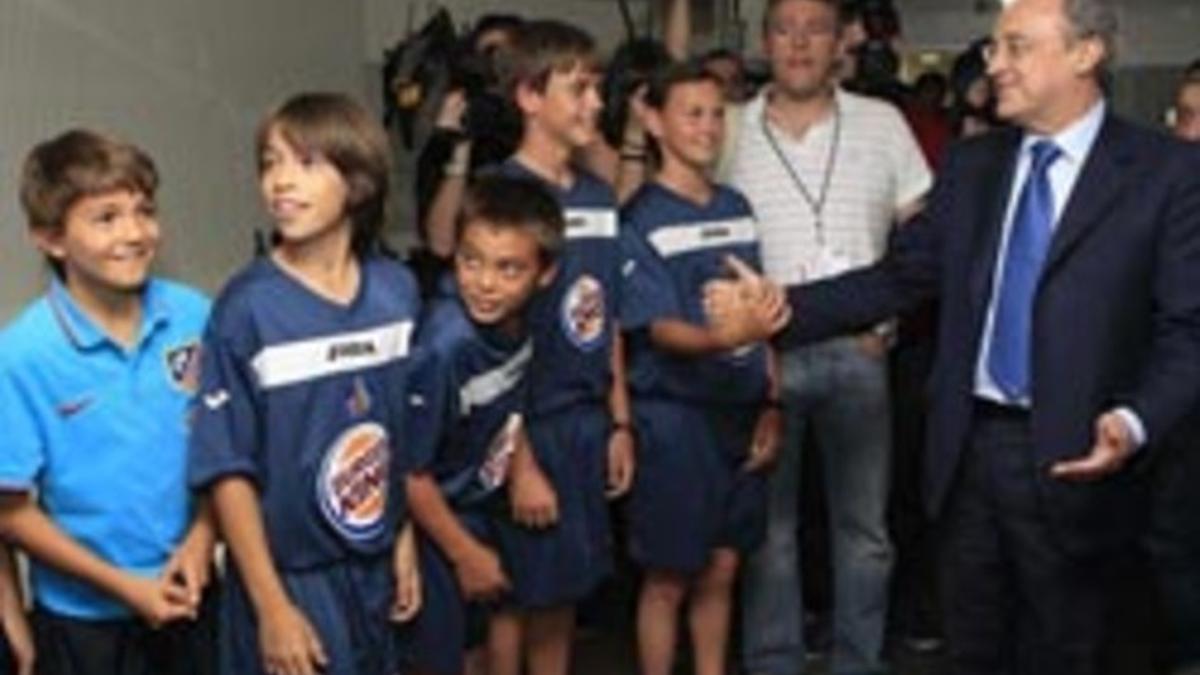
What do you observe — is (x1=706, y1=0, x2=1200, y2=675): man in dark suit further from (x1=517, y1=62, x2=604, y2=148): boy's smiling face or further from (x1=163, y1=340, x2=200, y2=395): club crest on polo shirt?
(x1=163, y1=340, x2=200, y2=395): club crest on polo shirt

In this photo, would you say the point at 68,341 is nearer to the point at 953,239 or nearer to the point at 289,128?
the point at 289,128

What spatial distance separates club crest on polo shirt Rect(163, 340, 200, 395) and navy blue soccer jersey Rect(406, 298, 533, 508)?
305mm

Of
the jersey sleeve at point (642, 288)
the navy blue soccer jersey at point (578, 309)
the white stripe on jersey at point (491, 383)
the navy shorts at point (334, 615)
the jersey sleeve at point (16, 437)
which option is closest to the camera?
the jersey sleeve at point (16, 437)

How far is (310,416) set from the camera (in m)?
1.99

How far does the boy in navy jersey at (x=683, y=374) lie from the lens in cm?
290

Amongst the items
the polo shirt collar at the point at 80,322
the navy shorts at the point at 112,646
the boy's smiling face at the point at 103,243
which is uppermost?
the boy's smiling face at the point at 103,243

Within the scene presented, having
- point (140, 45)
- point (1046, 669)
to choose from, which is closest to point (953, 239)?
point (1046, 669)

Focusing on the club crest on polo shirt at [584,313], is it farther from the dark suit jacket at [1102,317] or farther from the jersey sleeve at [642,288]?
the dark suit jacket at [1102,317]

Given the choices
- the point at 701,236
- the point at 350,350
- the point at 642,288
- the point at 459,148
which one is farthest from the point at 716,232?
the point at 350,350

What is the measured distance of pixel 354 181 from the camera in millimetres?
2074

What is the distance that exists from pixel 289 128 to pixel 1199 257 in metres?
1.34

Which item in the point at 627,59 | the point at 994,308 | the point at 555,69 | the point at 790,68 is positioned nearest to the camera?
the point at 994,308

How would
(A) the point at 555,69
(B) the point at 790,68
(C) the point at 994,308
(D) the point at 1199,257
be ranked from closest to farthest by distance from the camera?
(D) the point at 1199,257 < (C) the point at 994,308 < (A) the point at 555,69 < (B) the point at 790,68

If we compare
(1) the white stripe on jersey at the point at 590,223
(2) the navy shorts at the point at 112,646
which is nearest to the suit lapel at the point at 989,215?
(1) the white stripe on jersey at the point at 590,223
